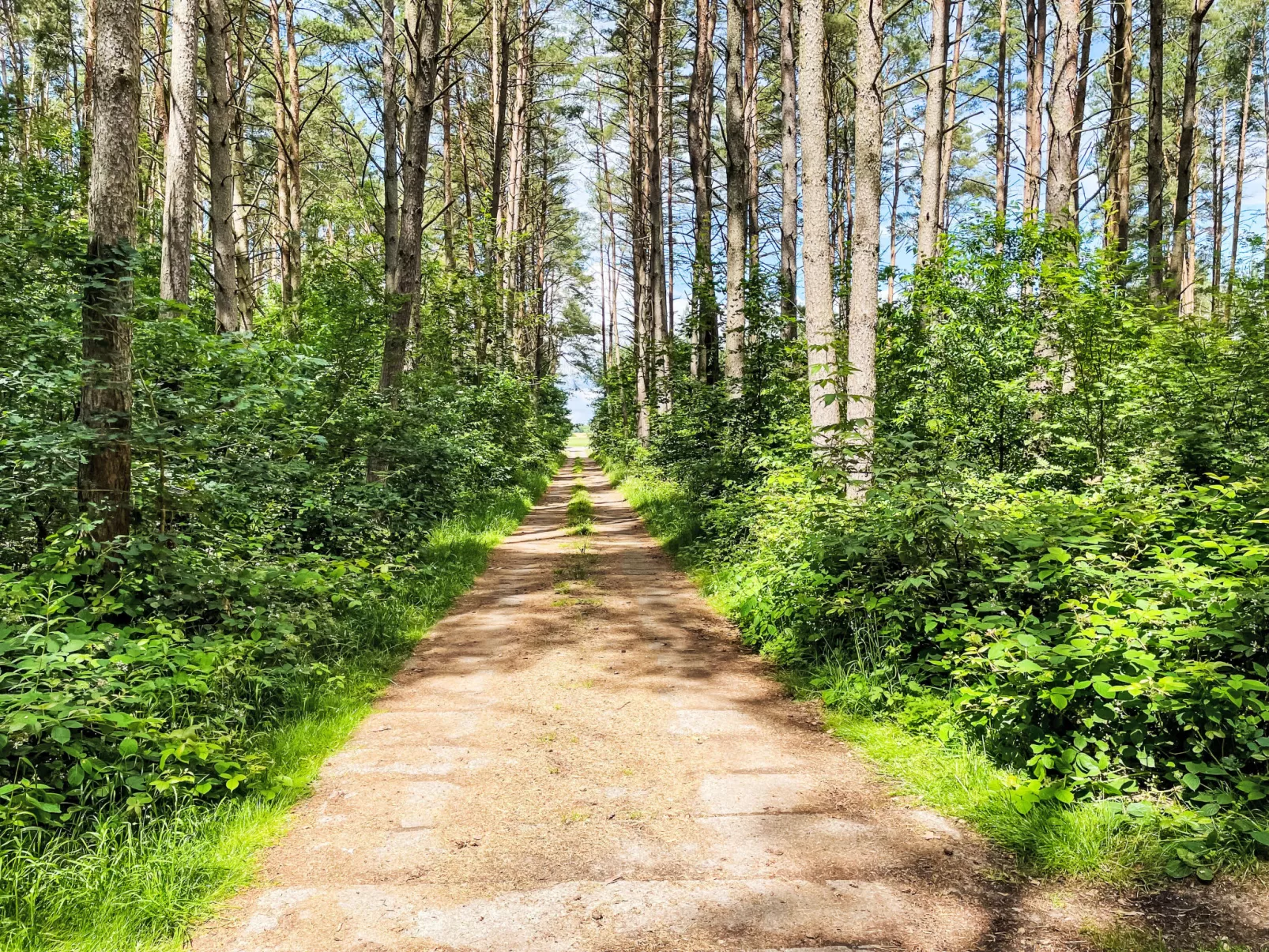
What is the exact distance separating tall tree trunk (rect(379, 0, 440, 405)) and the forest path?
18.5ft

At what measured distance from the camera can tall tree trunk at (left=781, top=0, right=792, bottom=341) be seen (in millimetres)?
12016

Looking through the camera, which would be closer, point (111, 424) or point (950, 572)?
point (111, 424)

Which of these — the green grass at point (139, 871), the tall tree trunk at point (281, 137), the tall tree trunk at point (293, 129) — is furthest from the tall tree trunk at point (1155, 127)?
the tall tree trunk at point (293, 129)

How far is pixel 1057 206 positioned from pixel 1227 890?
9.38m

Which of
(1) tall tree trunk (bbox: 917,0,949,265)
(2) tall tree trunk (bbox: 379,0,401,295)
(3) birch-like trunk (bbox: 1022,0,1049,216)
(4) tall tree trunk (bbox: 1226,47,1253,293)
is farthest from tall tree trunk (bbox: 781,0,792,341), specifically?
(4) tall tree trunk (bbox: 1226,47,1253,293)

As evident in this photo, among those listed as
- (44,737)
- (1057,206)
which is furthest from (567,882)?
(1057,206)

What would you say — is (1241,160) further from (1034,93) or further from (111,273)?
(111,273)

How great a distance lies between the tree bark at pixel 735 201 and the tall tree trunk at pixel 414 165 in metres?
5.03

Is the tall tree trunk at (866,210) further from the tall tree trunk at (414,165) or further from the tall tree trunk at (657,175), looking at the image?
the tall tree trunk at (657,175)

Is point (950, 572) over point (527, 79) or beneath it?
beneath

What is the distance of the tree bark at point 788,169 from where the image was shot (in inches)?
473

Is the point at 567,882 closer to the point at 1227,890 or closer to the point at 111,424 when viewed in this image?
the point at 1227,890

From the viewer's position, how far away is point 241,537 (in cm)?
507

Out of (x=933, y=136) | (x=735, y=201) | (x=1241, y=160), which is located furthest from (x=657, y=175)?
(x=1241, y=160)
